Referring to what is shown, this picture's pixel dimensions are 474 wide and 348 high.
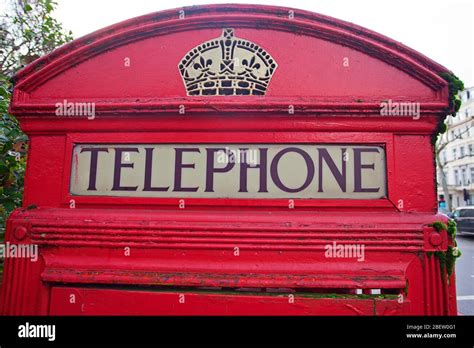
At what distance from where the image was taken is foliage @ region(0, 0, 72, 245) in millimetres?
2627

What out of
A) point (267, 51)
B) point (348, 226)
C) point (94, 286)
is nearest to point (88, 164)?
point (94, 286)

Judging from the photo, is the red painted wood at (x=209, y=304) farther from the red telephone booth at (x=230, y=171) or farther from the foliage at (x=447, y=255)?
the foliage at (x=447, y=255)

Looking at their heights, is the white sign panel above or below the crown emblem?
below

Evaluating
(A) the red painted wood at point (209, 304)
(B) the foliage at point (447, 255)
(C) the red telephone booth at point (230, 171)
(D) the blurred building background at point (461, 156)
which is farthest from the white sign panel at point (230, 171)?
(D) the blurred building background at point (461, 156)

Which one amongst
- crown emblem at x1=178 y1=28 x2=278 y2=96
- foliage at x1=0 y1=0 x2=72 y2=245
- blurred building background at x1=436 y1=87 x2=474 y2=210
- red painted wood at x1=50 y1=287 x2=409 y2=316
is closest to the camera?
red painted wood at x1=50 y1=287 x2=409 y2=316

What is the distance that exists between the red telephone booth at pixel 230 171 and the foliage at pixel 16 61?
3.69ft

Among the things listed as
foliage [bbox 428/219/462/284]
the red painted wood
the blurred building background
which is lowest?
the red painted wood

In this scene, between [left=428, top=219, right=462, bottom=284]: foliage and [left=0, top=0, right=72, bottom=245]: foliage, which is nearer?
[left=428, top=219, right=462, bottom=284]: foliage

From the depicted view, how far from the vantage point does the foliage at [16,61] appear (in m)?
2.63

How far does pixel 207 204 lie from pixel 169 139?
335mm

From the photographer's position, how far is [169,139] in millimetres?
1442

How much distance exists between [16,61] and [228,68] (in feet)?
16.1

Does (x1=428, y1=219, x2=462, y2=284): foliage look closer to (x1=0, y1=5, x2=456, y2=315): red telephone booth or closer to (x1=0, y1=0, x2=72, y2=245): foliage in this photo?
(x1=0, y1=5, x2=456, y2=315): red telephone booth

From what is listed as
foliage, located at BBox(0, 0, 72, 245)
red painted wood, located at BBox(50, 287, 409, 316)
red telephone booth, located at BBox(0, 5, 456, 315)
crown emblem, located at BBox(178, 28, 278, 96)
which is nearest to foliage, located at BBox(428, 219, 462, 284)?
red telephone booth, located at BBox(0, 5, 456, 315)
